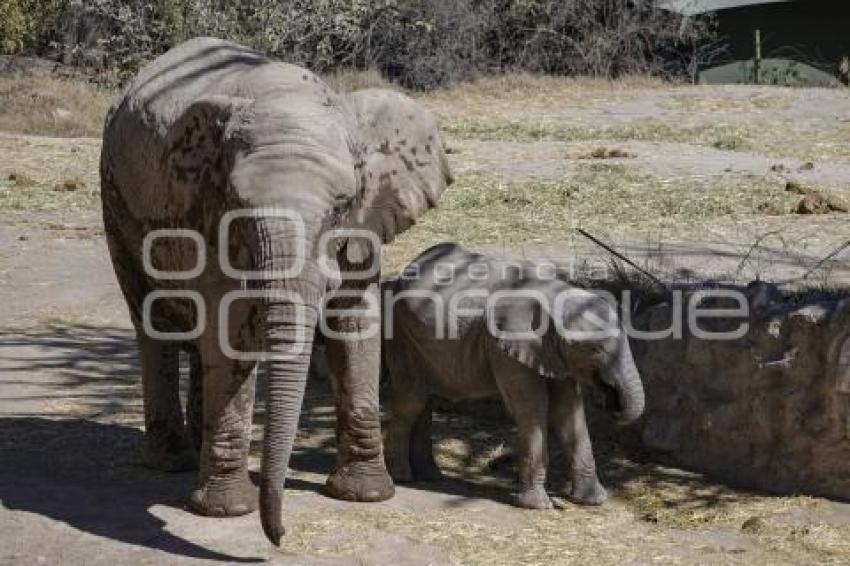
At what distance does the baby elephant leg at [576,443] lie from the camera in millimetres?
7320

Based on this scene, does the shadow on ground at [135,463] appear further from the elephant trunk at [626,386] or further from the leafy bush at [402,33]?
the leafy bush at [402,33]

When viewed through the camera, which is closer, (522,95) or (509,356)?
(509,356)

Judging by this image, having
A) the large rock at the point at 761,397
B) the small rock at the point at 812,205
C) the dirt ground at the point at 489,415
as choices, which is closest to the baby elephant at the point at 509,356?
the dirt ground at the point at 489,415

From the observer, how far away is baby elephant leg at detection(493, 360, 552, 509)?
23.6ft

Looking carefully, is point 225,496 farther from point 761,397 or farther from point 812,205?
point 812,205

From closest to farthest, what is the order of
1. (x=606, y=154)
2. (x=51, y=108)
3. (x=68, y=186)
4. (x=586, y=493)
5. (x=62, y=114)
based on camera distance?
1. (x=586, y=493)
2. (x=68, y=186)
3. (x=606, y=154)
4. (x=62, y=114)
5. (x=51, y=108)

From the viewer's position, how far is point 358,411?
728 cm

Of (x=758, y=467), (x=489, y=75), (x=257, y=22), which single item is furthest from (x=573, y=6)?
(x=758, y=467)

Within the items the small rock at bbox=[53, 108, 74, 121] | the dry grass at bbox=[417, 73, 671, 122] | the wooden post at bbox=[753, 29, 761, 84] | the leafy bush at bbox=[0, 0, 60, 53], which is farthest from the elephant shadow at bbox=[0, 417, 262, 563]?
the wooden post at bbox=[753, 29, 761, 84]

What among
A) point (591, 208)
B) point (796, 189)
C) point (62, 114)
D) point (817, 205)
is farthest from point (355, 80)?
point (817, 205)

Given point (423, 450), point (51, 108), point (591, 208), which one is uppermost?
point (51, 108)

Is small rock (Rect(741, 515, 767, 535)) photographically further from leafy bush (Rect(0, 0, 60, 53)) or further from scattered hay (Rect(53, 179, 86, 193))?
leafy bush (Rect(0, 0, 60, 53))

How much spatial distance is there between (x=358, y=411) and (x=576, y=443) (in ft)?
3.05

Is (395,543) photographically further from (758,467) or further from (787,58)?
(787,58)
